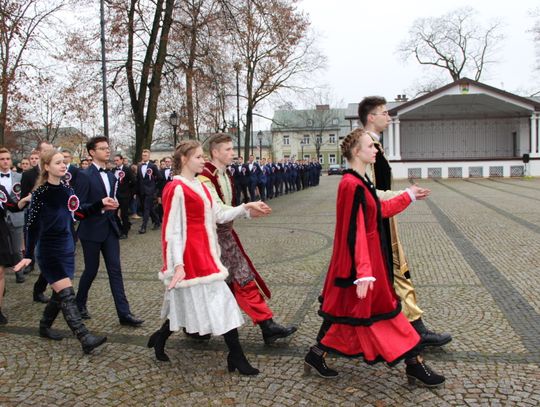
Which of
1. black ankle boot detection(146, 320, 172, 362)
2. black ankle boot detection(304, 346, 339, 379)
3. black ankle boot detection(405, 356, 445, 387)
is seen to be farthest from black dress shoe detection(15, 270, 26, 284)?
black ankle boot detection(405, 356, 445, 387)

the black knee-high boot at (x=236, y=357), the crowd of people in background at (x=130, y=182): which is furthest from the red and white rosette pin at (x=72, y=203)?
the black knee-high boot at (x=236, y=357)

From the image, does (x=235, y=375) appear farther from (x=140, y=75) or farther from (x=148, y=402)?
(x=140, y=75)

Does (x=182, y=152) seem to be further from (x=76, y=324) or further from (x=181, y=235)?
(x=76, y=324)

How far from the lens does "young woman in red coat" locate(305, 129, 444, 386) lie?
334cm

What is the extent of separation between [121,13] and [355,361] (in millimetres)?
16913

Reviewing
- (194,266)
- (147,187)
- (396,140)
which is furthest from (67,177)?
(396,140)

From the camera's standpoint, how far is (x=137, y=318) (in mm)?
5109

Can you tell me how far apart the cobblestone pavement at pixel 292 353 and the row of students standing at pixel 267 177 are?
7.97 meters

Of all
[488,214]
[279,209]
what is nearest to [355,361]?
[488,214]

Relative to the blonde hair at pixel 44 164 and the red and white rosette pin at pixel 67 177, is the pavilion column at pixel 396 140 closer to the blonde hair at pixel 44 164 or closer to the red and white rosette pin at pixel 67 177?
the red and white rosette pin at pixel 67 177

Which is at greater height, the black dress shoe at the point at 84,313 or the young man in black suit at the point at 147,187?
the young man in black suit at the point at 147,187

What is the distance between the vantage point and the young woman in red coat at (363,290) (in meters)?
3.34

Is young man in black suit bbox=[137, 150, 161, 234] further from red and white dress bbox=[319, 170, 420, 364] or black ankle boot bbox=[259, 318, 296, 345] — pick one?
red and white dress bbox=[319, 170, 420, 364]

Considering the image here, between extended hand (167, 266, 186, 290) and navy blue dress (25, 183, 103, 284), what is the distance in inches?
54.6
